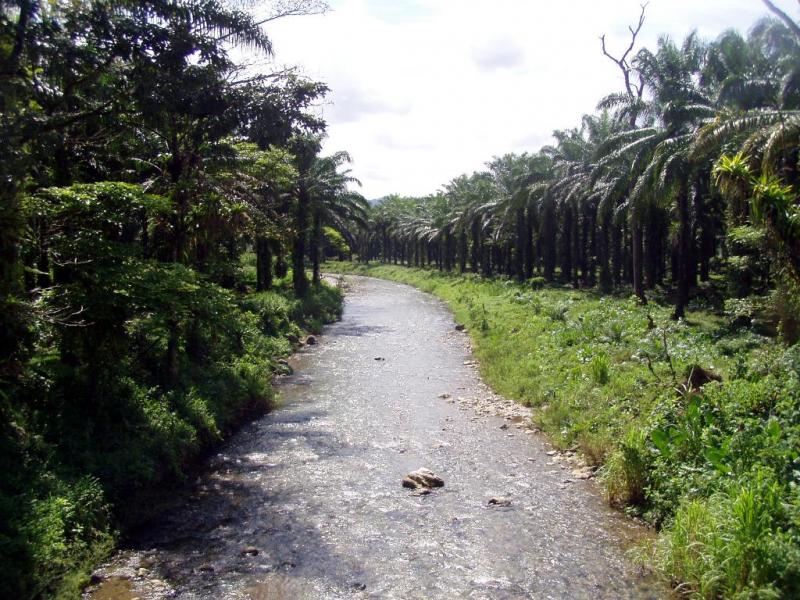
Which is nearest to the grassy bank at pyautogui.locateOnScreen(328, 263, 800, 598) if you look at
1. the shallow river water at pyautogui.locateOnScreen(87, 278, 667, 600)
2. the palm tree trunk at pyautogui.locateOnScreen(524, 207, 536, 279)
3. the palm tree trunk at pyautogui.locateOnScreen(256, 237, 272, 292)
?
the shallow river water at pyautogui.locateOnScreen(87, 278, 667, 600)

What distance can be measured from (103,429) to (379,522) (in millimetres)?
4833

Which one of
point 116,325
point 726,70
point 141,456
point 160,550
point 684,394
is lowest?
point 160,550

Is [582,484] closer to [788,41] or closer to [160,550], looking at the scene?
[160,550]

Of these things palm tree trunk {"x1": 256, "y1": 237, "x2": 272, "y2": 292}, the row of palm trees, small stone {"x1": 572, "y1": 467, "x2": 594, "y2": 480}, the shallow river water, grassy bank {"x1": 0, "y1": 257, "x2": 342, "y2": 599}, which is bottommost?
the shallow river water

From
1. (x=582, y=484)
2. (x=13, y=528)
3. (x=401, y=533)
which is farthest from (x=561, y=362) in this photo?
(x=13, y=528)

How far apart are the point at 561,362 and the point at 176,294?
409 inches

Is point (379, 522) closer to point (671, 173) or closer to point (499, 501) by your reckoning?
point (499, 501)

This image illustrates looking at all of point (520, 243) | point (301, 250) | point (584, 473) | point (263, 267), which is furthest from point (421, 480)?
point (520, 243)

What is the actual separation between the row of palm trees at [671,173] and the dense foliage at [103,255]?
29.9ft

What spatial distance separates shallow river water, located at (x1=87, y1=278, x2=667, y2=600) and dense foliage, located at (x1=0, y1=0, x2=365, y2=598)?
0.88m

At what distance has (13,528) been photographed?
7.03 metres

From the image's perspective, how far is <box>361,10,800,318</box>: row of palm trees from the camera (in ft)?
49.4

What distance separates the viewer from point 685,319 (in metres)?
22.3

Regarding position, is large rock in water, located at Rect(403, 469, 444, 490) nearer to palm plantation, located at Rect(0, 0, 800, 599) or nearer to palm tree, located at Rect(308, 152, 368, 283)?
palm plantation, located at Rect(0, 0, 800, 599)
